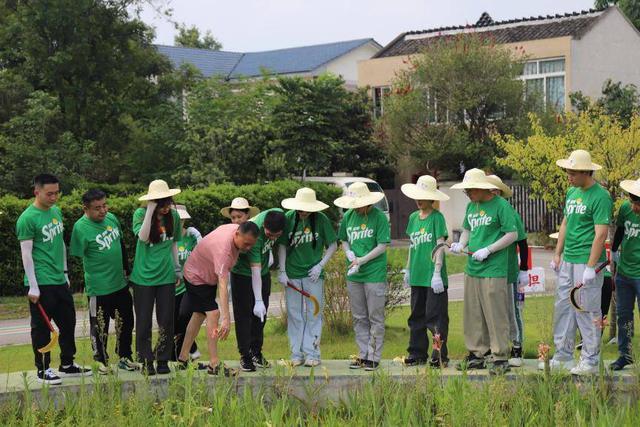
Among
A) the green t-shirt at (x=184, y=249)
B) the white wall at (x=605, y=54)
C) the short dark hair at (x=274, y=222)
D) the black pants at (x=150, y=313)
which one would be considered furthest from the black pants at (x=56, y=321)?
the white wall at (x=605, y=54)

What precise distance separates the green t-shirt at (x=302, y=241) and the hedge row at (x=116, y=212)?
407 inches

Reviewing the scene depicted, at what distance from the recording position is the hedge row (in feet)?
65.7

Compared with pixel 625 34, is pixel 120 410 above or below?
below

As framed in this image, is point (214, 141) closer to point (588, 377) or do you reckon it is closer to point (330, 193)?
point (330, 193)

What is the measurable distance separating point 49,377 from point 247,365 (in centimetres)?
175

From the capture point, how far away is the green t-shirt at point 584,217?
8531 millimetres

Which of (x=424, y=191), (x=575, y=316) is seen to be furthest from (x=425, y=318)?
(x=575, y=316)

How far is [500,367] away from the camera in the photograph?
28.7 ft

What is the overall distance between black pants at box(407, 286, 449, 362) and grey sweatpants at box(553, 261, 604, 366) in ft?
3.67

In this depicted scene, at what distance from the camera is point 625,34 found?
1474 inches

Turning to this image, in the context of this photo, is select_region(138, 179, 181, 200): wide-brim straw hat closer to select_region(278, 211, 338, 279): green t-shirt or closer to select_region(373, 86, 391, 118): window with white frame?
select_region(278, 211, 338, 279): green t-shirt

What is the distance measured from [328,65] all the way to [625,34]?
45.7ft

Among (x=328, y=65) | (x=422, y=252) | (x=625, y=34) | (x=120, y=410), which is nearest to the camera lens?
(x=120, y=410)

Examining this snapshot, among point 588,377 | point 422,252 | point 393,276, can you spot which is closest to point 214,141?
point 393,276
